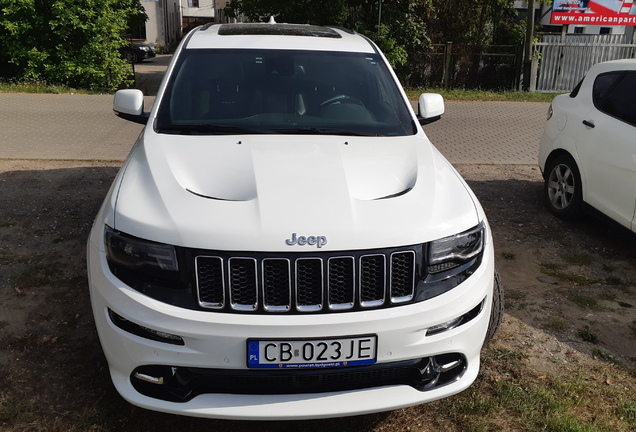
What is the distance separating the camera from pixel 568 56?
672 inches

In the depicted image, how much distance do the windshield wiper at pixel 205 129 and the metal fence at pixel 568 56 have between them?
15.0 m

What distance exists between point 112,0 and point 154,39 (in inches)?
1075

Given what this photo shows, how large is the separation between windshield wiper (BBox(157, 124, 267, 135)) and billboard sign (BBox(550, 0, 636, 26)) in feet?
53.5

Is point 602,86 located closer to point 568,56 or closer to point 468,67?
point 468,67

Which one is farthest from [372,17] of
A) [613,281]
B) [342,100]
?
[342,100]

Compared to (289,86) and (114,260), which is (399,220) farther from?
(289,86)

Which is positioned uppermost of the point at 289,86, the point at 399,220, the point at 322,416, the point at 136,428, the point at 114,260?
the point at 289,86

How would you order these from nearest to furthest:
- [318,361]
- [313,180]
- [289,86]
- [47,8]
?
[318,361] < [313,180] < [289,86] < [47,8]

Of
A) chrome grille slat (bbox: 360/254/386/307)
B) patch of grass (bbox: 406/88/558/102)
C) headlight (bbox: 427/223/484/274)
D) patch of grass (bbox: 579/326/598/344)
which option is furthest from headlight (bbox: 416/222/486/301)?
patch of grass (bbox: 406/88/558/102)

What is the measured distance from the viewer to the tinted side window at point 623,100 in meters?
5.41

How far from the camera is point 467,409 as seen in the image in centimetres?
332

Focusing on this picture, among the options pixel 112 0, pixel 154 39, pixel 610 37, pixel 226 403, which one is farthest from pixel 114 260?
pixel 154 39

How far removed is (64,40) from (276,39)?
489 inches

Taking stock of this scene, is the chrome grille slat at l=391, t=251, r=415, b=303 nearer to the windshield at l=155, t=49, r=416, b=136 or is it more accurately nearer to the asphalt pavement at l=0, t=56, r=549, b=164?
the windshield at l=155, t=49, r=416, b=136
